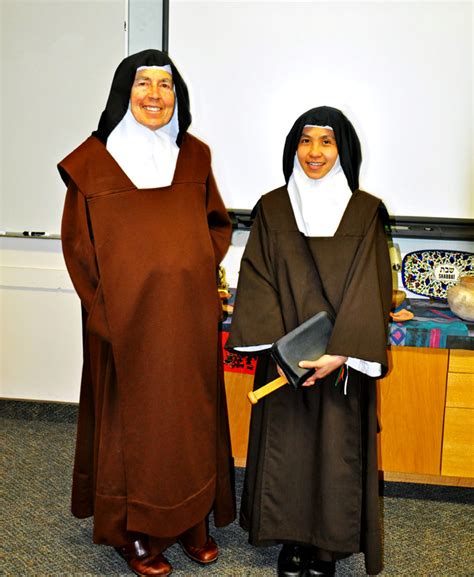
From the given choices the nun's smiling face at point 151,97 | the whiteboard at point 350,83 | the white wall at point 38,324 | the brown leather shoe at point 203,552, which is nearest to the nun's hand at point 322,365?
the brown leather shoe at point 203,552

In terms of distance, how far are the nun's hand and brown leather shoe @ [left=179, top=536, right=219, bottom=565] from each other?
805 millimetres

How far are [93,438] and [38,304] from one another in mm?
1457

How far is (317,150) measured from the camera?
88.4 inches

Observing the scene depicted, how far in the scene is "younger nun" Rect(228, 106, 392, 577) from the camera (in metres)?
2.25

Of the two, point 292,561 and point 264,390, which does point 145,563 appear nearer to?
point 292,561

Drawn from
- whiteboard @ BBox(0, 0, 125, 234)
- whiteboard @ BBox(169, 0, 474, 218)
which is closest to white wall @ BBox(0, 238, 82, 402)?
whiteboard @ BBox(0, 0, 125, 234)

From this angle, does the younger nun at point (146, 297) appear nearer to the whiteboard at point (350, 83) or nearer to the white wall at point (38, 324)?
the whiteboard at point (350, 83)

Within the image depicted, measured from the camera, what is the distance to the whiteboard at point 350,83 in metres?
3.18

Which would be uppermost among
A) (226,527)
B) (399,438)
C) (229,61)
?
(229,61)

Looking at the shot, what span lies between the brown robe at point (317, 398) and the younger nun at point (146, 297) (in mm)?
196

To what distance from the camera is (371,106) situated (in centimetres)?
326

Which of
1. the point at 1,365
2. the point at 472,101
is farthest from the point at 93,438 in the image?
the point at 472,101

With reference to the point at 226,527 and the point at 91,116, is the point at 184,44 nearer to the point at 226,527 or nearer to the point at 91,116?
the point at 91,116

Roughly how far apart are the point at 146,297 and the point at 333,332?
63 cm
